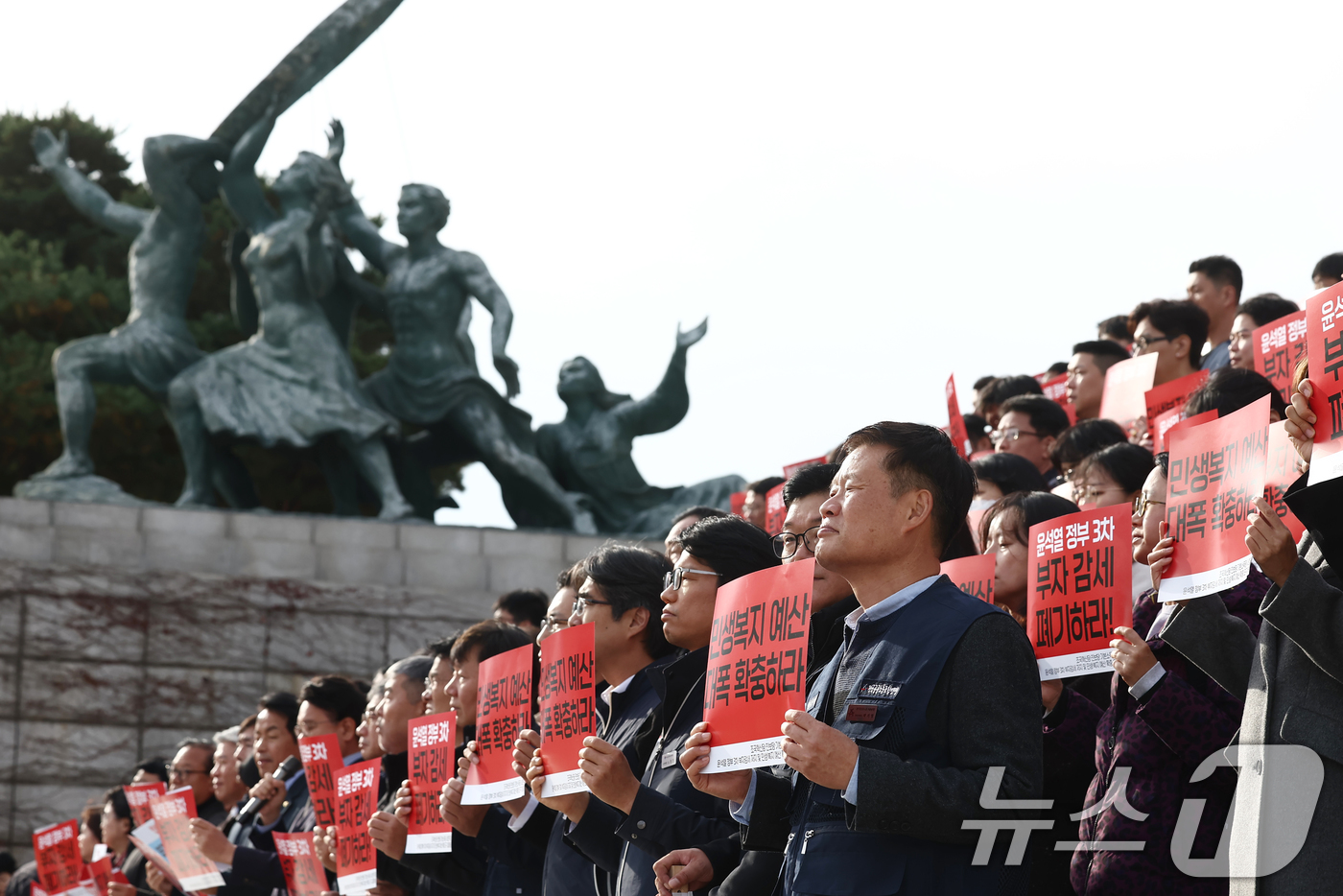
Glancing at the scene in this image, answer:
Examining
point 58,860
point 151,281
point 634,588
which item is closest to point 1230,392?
point 634,588

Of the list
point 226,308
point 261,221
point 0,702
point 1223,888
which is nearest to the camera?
point 1223,888

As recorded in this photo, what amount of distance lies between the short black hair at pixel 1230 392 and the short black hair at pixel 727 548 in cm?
99

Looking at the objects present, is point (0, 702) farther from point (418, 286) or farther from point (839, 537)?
point (839, 537)

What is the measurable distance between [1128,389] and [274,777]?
134 inches

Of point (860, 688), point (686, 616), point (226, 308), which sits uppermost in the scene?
point (226, 308)

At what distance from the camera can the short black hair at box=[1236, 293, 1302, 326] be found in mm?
5602

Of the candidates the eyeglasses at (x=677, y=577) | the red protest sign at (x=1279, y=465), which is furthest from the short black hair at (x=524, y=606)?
the red protest sign at (x=1279, y=465)

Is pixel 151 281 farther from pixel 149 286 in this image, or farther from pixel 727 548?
pixel 727 548

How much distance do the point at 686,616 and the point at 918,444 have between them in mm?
878

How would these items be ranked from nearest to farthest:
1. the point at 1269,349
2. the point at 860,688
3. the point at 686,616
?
the point at 860,688 → the point at 686,616 → the point at 1269,349

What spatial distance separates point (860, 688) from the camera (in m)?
2.57

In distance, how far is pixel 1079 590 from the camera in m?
3.17

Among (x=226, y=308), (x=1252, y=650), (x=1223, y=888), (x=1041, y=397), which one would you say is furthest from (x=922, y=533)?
(x=226, y=308)

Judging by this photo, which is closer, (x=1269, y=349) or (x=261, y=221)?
(x=1269, y=349)
